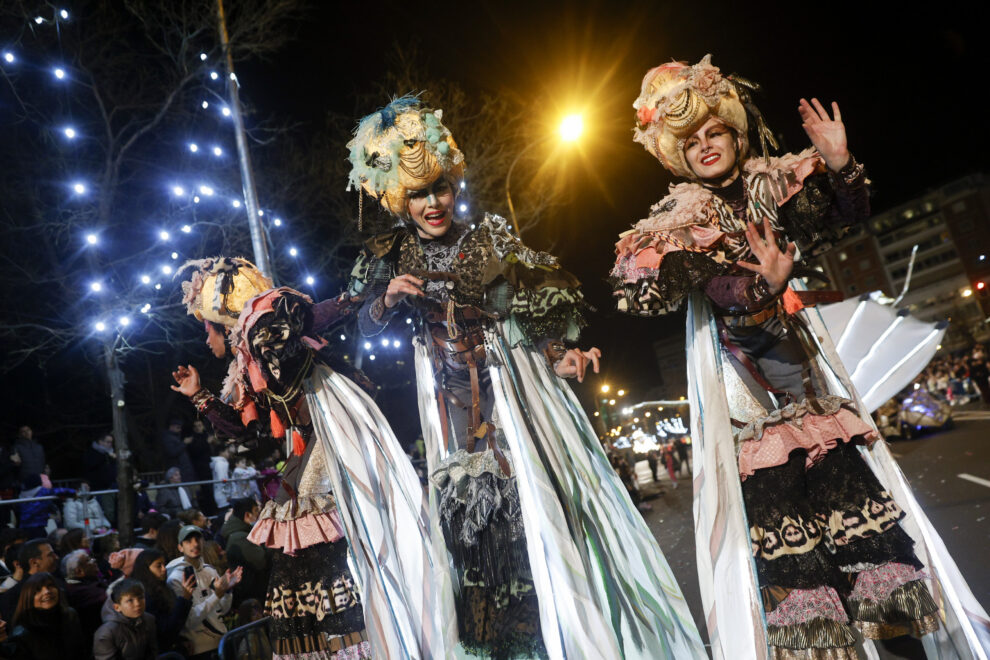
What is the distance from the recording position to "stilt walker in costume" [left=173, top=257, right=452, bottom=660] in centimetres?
337

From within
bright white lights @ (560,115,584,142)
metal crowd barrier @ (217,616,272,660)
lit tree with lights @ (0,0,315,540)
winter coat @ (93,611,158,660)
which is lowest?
metal crowd barrier @ (217,616,272,660)

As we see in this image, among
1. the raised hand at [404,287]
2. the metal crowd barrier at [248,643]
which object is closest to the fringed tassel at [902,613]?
the raised hand at [404,287]

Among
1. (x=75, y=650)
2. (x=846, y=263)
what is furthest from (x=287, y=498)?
(x=846, y=263)

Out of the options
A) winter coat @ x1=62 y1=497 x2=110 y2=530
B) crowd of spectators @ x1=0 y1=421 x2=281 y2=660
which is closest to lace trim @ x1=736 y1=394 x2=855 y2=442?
crowd of spectators @ x1=0 y1=421 x2=281 y2=660

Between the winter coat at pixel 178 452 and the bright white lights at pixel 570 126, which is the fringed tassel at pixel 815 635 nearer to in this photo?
the bright white lights at pixel 570 126

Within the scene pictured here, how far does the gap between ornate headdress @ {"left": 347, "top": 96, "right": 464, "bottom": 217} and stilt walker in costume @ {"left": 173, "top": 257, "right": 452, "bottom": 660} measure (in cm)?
61

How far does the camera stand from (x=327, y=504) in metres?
3.81

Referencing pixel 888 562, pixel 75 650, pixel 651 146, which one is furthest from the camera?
pixel 75 650

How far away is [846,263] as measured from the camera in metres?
78.9

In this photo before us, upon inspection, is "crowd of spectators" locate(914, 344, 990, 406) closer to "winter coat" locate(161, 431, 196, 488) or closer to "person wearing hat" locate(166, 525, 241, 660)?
"winter coat" locate(161, 431, 196, 488)

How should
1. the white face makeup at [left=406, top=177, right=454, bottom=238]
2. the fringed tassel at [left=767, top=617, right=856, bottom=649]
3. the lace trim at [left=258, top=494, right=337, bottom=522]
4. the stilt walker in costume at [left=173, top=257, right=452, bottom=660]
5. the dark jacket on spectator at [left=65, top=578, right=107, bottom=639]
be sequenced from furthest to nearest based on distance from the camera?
the dark jacket on spectator at [left=65, top=578, right=107, bottom=639], the lace trim at [left=258, top=494, right=337, bottom=522], the white face makeup at [left=406, top=177, right=454, bottom=238], the stilt walker in costume at [left=173, top=257, right=452, bottom=660], the fringed tassel at [left=767, top=617, right=856, bottom=649]

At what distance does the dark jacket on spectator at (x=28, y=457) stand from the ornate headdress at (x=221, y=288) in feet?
20.6

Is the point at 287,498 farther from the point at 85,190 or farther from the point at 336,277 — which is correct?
the point at 336,277

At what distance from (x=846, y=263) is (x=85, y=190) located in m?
81.1
